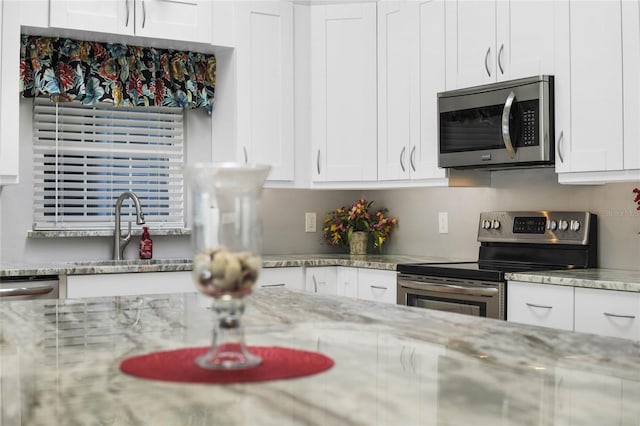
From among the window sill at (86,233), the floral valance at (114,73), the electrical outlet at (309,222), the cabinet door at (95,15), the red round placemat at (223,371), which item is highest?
the cabinet door at (95,15)

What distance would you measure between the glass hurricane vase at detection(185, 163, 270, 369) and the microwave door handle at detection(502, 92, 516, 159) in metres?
2.64

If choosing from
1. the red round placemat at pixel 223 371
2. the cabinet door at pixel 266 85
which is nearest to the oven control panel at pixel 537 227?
the cabinet door at pixel 266 85

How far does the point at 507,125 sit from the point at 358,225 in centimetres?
148

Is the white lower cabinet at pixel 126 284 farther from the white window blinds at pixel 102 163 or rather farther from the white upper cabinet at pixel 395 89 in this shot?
the white upper cabinet at pixel 395 89

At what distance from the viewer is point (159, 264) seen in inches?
154

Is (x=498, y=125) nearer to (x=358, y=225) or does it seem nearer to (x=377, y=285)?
(x=377, y=285)

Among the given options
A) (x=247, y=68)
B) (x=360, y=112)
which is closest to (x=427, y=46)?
(x=360, y=112)

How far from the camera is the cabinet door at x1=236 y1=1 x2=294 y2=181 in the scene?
174 inches

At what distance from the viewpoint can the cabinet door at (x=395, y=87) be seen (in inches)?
169

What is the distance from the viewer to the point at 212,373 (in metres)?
1.18

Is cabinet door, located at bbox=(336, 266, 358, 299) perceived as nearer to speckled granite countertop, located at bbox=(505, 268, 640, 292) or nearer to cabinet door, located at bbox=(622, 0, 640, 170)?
speckled granite countertop, located at bbox=(505, 268, 640, 292)

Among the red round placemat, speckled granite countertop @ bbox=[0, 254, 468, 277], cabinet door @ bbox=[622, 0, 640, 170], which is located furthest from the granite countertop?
speckled granite countertop @ bbox=[0, 254, 468, 277]

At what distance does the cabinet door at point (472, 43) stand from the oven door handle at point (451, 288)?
102 cm

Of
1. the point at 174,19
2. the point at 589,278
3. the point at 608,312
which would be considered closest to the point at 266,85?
the point at 174,19
